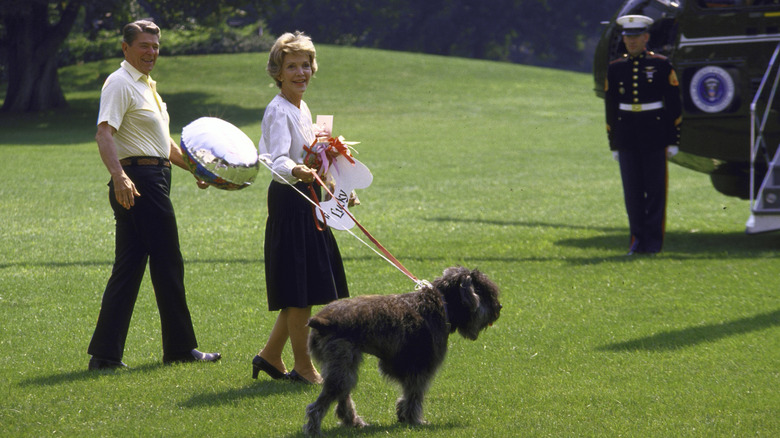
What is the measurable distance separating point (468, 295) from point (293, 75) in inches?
67.9

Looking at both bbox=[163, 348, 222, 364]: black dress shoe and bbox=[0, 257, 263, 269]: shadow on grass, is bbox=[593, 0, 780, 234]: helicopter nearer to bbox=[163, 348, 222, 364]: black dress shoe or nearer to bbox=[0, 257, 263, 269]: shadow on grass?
bbox=[0, 257, 263, 269]: shadow on grass

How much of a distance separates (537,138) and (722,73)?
1630 centimetres

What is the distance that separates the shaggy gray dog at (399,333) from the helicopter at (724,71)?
6.98 metres

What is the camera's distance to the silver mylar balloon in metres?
5.45

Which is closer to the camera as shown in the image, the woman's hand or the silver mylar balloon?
the woman's hand

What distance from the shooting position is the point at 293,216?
5.60 metres

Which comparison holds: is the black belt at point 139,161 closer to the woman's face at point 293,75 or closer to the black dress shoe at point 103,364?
the woman's face at point 293,75

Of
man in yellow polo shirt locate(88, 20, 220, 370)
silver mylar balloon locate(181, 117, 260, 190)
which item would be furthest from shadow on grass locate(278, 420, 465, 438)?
man in yellow polo shirt locate(88, 20, 220, 370)

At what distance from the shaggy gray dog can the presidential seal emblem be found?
709 cm

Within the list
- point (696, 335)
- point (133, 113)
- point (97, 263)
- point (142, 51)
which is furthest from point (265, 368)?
point (97, 263)

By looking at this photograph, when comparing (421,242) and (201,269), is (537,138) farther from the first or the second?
(201,269)

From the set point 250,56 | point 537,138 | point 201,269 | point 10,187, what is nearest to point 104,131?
point 201,269

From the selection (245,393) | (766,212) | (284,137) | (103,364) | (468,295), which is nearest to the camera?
(468,295)

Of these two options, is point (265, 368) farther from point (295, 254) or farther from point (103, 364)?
point (103, 364)
